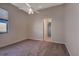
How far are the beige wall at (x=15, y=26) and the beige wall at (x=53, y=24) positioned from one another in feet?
1.50

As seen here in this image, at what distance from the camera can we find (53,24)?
5934 millimetres

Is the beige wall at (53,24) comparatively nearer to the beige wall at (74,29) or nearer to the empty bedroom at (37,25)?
the empty bedroom at (37,25)

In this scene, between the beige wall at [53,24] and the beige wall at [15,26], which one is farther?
the beige wall at [53,24]

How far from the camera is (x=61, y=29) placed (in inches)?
226

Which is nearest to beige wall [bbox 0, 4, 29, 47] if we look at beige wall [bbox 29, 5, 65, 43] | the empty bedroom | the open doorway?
the empty bedroom

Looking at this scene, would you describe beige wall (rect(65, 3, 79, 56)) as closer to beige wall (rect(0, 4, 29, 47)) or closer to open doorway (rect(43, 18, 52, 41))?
open doorway (rect(43, 18, 52, 41))

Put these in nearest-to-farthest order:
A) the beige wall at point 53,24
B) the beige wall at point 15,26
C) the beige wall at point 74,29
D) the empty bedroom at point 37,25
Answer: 1. the beige wall at point 74,29
2. the beige wall at point 15,26
3. the empty bedroom at point 37,25
4. the beige wall at point 53,24

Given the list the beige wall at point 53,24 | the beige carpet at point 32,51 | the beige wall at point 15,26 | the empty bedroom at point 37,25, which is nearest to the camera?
the beige carpet at point 32,51

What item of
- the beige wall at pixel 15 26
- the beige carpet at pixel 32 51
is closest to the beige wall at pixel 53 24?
the beige wall at pixel 15 26

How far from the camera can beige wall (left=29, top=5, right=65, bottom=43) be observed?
5738mm

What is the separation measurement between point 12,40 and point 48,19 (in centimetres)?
255

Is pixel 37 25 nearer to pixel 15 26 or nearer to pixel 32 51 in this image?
pixel 15 26

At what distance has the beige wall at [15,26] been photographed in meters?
4.79

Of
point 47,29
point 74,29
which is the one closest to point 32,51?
point 74,29
